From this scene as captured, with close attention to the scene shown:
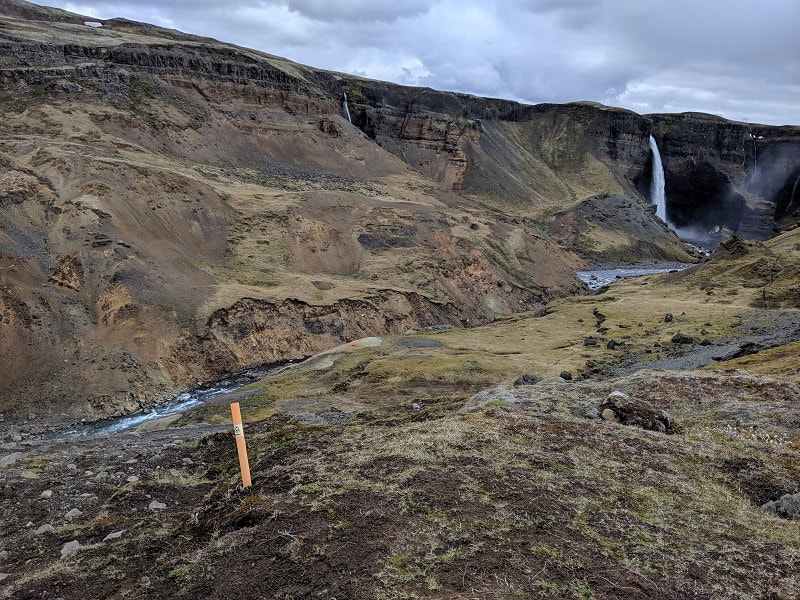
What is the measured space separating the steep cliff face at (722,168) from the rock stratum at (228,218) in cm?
841

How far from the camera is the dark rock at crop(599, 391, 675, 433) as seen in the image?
14633mm

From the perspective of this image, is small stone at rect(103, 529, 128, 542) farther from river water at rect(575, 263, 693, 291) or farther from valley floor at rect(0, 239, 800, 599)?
river water at rect(575, 263, 693, 291)

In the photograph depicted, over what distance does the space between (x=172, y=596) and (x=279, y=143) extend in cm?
7198

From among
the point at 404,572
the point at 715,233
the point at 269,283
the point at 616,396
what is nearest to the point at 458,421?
the point at 616,396

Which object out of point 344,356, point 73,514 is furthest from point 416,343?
point 73,514

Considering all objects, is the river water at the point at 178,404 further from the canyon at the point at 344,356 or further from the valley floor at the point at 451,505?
the valley floor at the point at 451,505

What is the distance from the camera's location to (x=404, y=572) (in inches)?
285

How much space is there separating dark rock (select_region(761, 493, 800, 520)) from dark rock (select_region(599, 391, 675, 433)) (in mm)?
4328

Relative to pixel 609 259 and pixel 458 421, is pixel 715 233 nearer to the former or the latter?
pixel 609 259

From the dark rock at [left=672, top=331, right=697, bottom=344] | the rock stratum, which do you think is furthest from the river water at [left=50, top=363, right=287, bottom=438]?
the dark rock at [left=672, top=331, right=697, bottom=344]

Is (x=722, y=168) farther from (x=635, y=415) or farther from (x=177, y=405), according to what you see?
(x=635, y=415)

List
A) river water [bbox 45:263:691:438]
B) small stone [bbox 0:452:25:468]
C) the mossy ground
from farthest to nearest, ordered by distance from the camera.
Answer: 1. river water [bbox 45:263:691:438]
2. small stone [bbox 0:452:25:468]
3. the mossy ground

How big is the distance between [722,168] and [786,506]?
126769mm

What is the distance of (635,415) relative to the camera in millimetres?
14867
